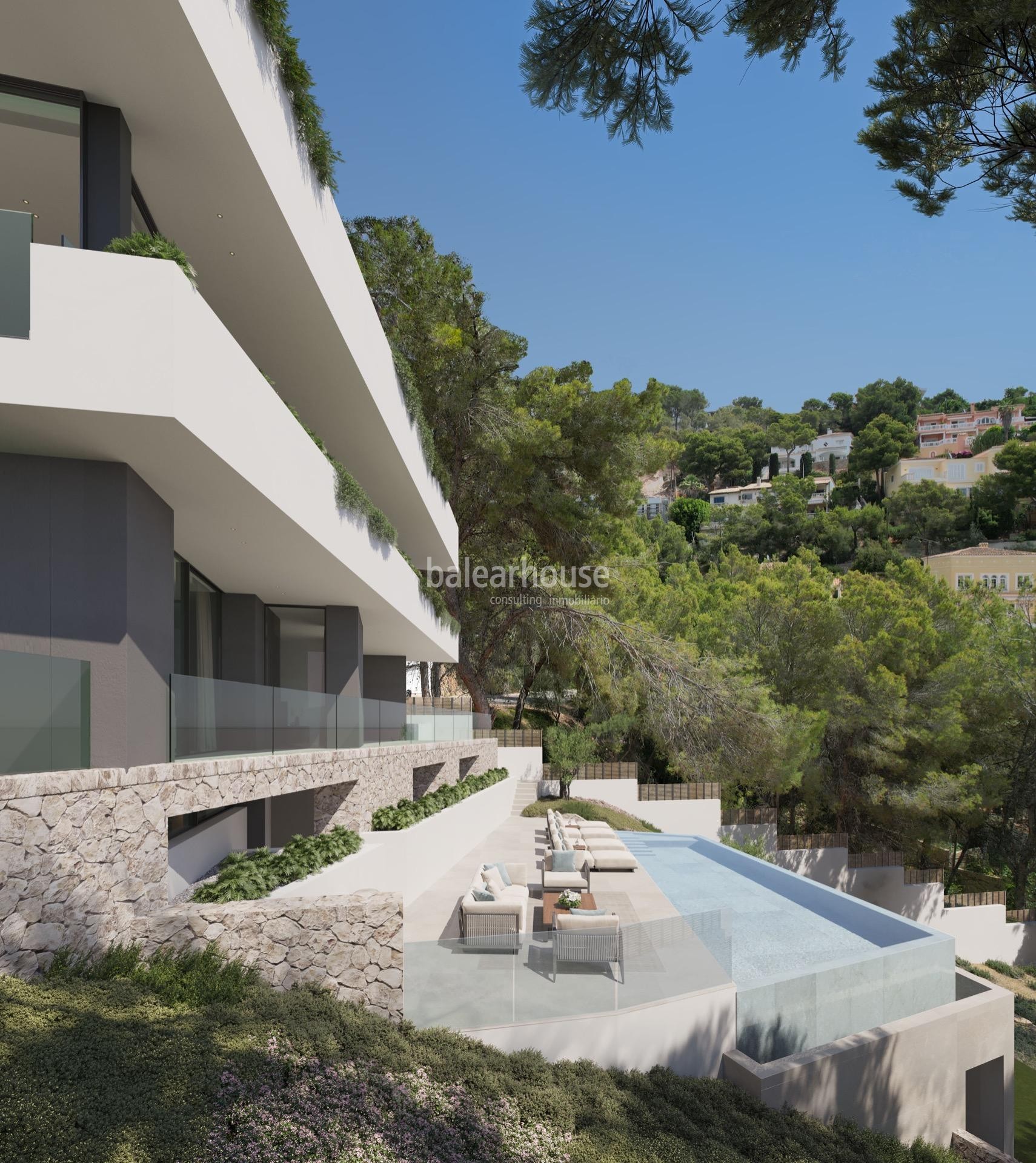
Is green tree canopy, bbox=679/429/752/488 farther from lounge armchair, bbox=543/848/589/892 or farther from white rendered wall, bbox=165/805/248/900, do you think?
white rendered wall, bbox=165/805/248/900

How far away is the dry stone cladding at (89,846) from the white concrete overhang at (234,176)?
6350 millimetres

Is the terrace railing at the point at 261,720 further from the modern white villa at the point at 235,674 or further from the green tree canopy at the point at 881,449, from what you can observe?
the green tree canopy at the point at 881,449

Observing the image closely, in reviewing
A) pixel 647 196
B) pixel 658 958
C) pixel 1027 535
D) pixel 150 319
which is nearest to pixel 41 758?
pixel 150 319

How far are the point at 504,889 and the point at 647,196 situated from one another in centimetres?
1057

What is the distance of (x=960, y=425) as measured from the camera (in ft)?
389

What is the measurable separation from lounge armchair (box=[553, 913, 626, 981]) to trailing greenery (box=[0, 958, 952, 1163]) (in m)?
1.04

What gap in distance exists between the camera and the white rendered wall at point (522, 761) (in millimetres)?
29953

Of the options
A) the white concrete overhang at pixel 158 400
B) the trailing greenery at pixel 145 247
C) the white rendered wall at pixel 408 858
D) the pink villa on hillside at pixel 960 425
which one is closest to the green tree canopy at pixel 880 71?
the trailing greenery at pixel 145 247

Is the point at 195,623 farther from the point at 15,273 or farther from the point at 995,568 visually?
the point at 995,568

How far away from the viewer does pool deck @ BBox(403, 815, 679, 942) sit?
1276 centimetres

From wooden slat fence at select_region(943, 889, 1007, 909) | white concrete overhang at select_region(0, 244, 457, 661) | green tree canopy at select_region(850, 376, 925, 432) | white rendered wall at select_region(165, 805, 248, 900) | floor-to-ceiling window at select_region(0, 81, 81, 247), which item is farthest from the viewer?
green tree canopy at select_region(850, 376, 925, 432)

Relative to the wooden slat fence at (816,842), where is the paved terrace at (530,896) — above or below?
above

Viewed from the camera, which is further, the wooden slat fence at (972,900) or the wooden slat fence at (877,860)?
the wooden slat fence at (877,860)

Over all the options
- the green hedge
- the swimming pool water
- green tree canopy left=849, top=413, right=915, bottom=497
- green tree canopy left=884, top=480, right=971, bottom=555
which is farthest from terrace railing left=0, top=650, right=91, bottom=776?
green tree canopy left=849, top=413, right=915, bottom=497
